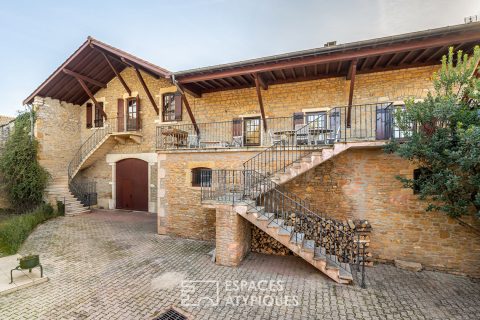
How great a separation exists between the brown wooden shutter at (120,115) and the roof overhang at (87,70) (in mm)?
1692

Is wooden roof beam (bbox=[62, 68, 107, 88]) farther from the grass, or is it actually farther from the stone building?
the grass

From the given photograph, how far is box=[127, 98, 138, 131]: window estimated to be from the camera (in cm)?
1284

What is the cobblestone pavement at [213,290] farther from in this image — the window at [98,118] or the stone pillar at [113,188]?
the window at [98,118]

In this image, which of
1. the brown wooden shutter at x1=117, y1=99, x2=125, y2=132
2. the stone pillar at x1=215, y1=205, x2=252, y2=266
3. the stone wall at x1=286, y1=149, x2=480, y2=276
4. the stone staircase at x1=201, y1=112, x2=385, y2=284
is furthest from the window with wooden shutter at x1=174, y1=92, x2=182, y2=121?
the stone wall at x1=286, y1=149, x2=480, y2=276

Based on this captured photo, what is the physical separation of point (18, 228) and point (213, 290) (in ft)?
28.9

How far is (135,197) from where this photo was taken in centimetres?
1285

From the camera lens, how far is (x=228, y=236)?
618 cm

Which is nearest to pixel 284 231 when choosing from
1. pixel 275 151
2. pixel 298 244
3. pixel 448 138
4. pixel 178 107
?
pixel 298 244

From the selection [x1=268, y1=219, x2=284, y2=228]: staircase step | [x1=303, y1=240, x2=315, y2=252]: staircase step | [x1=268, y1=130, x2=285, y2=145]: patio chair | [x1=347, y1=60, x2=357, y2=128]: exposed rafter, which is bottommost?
[x1=303, y1=240, x2=315, y2=252]: staircase step

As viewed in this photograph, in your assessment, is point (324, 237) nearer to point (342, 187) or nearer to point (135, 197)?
point (342, 187)

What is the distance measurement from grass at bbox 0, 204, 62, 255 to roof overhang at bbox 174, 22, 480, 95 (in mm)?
8555

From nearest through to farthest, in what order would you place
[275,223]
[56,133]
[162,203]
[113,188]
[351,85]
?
[275,223], [351,85], [162,203], [56,133], [113,188]

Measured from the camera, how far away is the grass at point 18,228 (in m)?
7.39

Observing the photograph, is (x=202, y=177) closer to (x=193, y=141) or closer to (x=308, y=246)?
(x=193, y=141)
